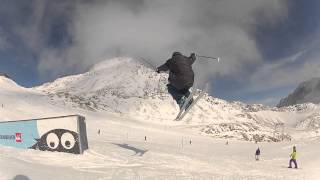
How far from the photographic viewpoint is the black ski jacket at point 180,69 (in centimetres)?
1828

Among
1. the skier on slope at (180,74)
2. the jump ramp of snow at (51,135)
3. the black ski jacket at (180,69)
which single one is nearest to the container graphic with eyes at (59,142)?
the jump ramp of snow at (51,135)

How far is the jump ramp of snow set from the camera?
32.8m

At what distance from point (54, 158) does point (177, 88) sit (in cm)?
1503

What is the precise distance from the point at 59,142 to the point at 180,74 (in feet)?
57.2

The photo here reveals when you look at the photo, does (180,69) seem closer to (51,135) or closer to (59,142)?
(59,142)

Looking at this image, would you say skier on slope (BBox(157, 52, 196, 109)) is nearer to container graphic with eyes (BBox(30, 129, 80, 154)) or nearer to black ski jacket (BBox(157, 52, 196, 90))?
black ski jacket (BBox(157, 52, 196, 90))

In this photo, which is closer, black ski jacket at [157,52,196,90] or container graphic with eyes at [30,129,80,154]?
black ski jacket at [157,52,196,90]

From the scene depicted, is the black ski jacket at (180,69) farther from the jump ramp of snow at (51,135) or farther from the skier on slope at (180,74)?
the jump ramp of snow at (51,135)

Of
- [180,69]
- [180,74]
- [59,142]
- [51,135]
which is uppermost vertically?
[180,69]

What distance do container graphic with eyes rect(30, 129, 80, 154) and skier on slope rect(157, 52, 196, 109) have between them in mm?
15723

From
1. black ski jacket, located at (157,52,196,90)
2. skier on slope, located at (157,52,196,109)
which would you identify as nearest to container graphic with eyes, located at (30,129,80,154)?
skier on slope, located at (157,52,196,109)

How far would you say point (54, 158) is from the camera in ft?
99.4

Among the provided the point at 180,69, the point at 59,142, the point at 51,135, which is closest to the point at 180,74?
the point at 180,69

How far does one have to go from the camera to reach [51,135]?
108ft
